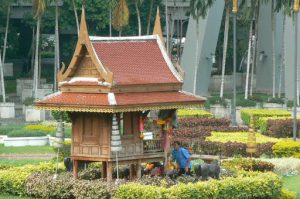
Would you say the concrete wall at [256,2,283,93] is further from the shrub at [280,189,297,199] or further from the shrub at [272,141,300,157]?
the shrub at [280,189,297,199]

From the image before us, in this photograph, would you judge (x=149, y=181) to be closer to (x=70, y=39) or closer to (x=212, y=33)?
(x=212, y=33)

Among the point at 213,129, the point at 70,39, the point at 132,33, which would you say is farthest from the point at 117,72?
the point at 70,39

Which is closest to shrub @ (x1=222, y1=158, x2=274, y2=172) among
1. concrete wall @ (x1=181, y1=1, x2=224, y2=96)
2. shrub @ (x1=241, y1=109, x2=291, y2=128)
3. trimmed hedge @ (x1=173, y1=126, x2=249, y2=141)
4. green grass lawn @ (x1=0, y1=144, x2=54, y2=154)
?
trimmed hedge @ (x1=173, y1=126, x2=249, y2=141)

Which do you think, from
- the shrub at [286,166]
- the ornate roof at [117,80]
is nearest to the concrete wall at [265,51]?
the shrub at [286,166]

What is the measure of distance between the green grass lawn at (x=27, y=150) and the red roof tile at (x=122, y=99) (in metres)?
15.5

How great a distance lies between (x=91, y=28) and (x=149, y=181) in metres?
51.5

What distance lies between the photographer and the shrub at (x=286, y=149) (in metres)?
41.3

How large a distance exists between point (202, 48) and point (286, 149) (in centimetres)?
3032

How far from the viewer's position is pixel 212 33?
235 ft

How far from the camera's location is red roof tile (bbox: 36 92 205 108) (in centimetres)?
3033

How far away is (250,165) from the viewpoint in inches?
1379

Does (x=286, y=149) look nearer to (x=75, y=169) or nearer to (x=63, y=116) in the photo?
(x=63, y=116)

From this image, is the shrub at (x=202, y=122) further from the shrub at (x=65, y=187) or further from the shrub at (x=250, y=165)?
the shrub at (x=65, y=187)

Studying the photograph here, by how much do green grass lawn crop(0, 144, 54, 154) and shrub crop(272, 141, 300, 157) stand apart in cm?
1064
